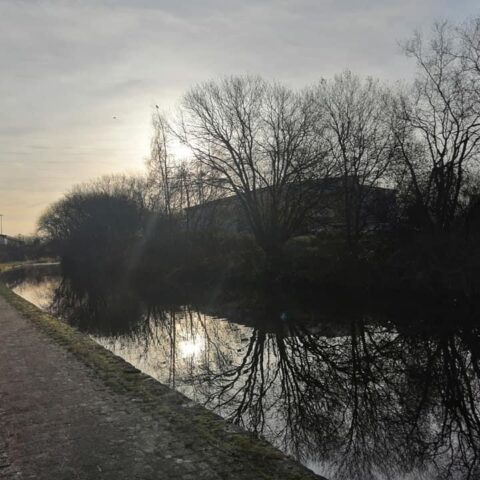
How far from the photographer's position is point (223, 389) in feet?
37.7

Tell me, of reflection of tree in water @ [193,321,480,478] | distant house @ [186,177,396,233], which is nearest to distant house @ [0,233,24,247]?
distant house @ [186,177,396,233]

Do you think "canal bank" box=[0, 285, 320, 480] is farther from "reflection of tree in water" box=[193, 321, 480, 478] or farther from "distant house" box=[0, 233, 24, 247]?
"distant house" box=[0, 233, 24, 247]

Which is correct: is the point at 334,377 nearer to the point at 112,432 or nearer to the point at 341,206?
the point at 112,432

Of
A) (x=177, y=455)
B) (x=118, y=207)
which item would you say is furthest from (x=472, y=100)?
(x=118, y=207)

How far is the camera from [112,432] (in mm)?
6945

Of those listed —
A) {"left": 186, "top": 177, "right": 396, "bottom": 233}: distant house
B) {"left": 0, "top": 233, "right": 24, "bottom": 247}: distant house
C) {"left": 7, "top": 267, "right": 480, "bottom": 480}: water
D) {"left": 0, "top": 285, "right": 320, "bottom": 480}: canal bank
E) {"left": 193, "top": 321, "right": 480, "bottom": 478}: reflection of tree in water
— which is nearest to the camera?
{"left": 0, "top": 285, "right": 320, "bottom": 480}: canal bank

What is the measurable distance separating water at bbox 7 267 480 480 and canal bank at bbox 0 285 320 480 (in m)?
1.55

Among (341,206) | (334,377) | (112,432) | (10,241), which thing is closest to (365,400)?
(334,377)

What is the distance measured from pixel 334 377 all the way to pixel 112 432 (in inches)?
261

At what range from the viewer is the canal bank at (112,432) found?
19.1 feet

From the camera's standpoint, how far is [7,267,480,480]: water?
8.05 metres

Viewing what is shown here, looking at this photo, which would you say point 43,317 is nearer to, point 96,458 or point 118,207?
point 96,458

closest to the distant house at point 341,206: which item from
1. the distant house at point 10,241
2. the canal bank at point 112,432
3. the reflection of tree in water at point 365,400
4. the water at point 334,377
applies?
the water at point 334,377

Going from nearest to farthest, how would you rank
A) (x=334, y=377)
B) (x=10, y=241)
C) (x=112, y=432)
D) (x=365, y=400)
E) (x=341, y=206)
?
1. (x=112, y=432)
2. (x=365, y=400)
3. (x=334, y=377)
4. (x=341, y=206)
5. (x=10, y=241)
